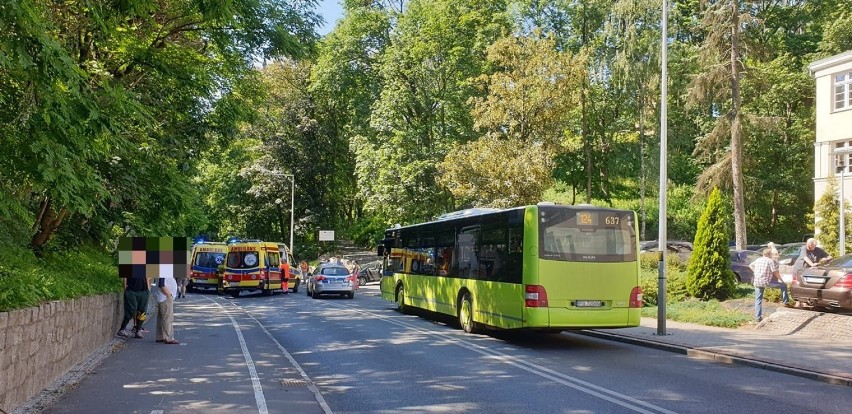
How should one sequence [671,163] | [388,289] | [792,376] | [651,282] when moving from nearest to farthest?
[792,376] < [651,282] < [388,289] < [671,163]

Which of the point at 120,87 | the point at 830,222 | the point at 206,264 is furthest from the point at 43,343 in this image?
the point at 206,264

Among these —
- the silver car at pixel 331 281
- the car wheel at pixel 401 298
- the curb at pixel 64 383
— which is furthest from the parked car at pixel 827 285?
the silver car at pixel 331 281

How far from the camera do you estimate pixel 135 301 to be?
50.6ft

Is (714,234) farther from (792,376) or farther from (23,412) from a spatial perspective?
(23,412)

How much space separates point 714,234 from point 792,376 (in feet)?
32.0

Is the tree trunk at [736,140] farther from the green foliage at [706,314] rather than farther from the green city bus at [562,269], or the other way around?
the green city bus at [562,269]

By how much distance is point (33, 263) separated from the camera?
37.4 ft

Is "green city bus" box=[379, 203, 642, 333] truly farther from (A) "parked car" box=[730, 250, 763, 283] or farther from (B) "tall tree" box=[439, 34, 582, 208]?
(B) "tall tree" box=[439, 34, 582, 208]

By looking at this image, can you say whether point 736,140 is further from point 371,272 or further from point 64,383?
point 64,383

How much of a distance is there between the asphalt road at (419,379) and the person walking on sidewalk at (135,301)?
420 millimetres

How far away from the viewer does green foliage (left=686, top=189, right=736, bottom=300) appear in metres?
20.3

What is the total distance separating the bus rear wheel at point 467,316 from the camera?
17.1 metres

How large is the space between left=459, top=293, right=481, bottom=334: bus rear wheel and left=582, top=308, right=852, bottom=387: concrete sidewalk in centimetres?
274

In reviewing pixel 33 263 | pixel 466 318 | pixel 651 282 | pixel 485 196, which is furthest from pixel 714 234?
pixel 33 263
